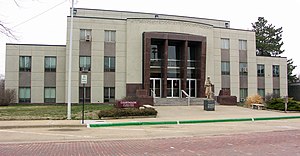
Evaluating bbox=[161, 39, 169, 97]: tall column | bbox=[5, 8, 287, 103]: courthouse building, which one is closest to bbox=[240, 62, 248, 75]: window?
bbox=[5, 8, 287, 103]: courthouse building

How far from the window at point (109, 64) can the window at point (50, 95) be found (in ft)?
24.2

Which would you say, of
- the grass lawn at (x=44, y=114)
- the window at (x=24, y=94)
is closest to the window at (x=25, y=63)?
the window at (x=24, y=94)

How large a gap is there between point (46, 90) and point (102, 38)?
9.66m

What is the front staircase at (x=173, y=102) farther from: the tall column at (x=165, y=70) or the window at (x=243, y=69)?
the window at (x=243, y=69)

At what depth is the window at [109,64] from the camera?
40.3 metres

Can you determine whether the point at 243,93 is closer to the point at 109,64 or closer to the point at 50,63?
the point at 109,64

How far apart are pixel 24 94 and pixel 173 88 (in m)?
18.5

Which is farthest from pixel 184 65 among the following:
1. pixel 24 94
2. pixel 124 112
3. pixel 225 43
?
pixel 24 94

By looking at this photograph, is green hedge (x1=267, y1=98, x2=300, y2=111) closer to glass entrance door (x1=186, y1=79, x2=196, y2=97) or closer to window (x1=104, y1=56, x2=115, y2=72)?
glass entrance door (x1=186, y1=79, x2=196, y2=97)

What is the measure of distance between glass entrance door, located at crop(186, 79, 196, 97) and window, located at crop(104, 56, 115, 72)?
963 cm

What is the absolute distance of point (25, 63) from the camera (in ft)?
134

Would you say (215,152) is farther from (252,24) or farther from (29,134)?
(252,24)

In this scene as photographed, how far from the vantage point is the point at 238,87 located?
151 feet

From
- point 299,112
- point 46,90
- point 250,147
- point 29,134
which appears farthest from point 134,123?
point 46,90
